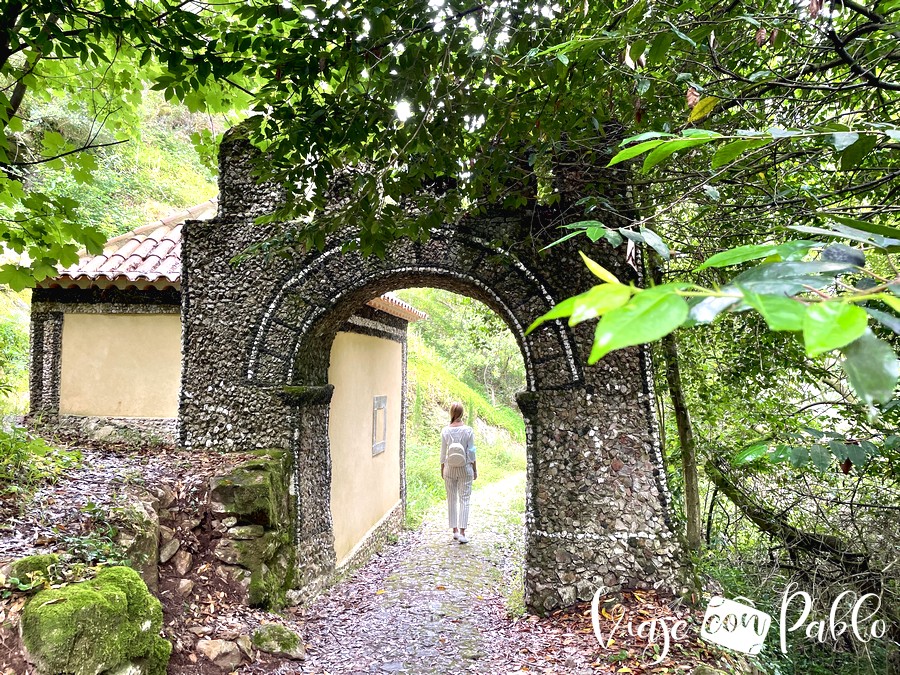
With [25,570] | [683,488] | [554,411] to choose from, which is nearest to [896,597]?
[683,488]

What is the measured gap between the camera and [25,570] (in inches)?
95.9

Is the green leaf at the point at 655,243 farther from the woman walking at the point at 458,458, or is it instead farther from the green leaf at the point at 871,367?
the woman walking at the point at 458,458

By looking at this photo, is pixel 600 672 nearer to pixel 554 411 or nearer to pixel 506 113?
pixel 554 411

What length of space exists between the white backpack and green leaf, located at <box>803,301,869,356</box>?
6.48m

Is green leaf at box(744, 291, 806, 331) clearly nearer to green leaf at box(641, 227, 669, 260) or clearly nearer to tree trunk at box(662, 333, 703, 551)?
green leaf at box(641, 227, 669, 260)

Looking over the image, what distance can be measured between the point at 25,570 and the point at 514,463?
38.4ft

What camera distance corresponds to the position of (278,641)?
12.1ft

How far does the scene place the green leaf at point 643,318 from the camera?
510mm

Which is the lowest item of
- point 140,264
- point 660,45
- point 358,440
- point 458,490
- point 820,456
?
point 458,490

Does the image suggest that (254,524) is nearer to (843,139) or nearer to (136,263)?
(136,263)

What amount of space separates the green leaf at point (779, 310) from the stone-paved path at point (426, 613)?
389 cm

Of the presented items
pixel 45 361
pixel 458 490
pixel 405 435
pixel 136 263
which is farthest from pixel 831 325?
pixel 405 435

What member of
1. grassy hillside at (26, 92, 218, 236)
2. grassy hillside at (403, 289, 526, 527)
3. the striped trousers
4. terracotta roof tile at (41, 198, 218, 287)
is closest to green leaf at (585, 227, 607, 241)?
terracotta roof tile at (41, 198, 218, 287)

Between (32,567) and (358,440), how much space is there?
13.6 feet
